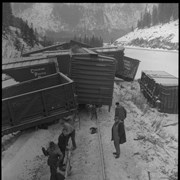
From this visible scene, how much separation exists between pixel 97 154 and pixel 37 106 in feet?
9.61

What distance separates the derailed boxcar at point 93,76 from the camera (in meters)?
12.1

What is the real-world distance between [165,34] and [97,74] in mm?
98698

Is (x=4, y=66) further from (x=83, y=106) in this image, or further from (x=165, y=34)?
(x=165, y=34)

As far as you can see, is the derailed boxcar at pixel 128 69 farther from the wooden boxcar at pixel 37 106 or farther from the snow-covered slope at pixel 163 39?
the snow-covered slope at pixel 163 39

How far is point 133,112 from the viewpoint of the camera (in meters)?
14.2

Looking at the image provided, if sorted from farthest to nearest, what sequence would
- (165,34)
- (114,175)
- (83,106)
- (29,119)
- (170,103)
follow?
(165,34) → (170,103) → (83,106) → (29,119) → (114,175)

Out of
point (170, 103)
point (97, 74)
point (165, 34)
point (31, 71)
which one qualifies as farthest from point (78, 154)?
point (165, 34)

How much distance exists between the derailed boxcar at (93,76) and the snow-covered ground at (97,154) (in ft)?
3.83

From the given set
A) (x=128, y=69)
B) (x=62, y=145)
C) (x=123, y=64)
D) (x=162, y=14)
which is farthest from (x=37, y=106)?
(x=162, y=14)

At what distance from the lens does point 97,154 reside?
856 centimetres

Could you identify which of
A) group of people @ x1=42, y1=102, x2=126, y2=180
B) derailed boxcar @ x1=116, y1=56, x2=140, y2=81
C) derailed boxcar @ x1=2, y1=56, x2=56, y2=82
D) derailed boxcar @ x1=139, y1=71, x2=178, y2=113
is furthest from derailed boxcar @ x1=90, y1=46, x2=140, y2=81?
group of people @ x1=42, y1=102, x2=126, y2=180

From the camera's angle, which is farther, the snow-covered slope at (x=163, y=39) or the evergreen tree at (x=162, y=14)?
the evergreen tree at (x=162, y=14)

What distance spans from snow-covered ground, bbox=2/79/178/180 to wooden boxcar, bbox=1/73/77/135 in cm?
135

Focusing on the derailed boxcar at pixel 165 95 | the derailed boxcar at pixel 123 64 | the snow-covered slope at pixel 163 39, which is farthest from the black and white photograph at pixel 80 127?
the snow-covered slope at pixel 163 39
